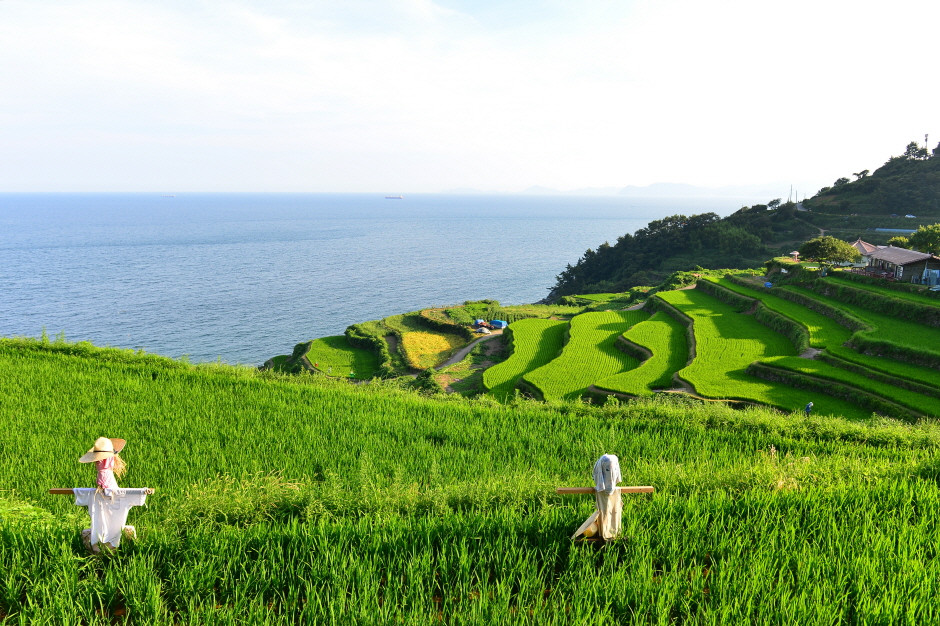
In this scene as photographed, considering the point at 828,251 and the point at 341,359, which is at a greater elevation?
the point at 828,251

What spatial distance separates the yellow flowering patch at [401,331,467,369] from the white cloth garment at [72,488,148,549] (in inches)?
1111

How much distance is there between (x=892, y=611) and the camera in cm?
375

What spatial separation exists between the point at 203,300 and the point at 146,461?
6591cm

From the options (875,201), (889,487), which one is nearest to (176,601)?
(889,487)

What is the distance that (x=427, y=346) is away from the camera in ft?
122

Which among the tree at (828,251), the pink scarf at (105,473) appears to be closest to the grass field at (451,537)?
the pink scarf at (105,473)

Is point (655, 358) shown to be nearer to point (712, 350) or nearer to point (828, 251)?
point (712, 350)

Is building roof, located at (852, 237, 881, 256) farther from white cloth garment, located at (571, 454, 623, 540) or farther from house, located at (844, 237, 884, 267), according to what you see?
white cloth garment, located at (571, 454, 623, 540)

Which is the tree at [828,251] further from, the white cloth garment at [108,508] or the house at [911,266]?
the white cloth garment at [108,508]

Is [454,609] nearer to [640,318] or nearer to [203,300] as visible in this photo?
[640,318]

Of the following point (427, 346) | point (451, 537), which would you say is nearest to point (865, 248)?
point (427, 346)

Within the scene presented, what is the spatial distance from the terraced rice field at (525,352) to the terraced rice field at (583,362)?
113cm

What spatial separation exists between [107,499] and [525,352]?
2621cm

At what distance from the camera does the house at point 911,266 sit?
27000 mm
